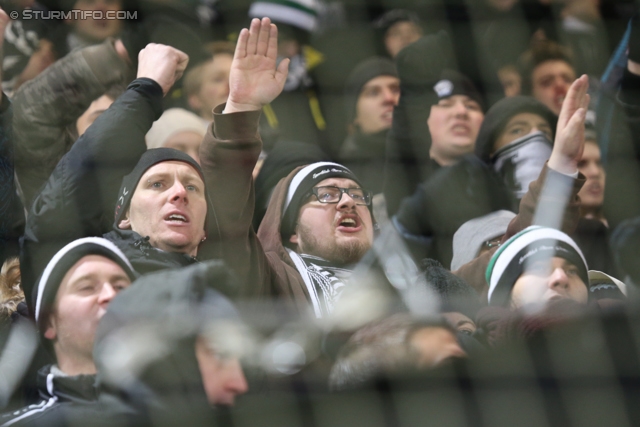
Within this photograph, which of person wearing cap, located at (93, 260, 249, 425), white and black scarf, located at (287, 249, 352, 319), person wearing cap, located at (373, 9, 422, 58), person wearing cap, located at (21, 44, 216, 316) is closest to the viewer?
person wearing cap, located at (93, 260, 249, 425)

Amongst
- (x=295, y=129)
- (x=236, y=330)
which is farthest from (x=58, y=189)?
(x=295, y=129)

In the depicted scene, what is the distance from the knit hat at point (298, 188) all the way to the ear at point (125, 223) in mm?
297

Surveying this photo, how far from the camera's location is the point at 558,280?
4.42 ft

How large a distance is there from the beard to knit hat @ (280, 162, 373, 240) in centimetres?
3

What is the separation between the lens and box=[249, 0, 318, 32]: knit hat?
6.05 ft

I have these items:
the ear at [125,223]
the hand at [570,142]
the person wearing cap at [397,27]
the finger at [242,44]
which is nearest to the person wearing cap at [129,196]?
the ear at [125,223]

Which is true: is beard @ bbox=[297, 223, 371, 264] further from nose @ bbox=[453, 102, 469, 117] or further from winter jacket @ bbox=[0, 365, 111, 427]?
winter jacket @ bbox=[0, 365, 111, 427]

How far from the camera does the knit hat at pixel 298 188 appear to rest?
5.23ft

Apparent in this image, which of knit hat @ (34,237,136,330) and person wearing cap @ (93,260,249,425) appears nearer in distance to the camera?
person wearing cap @ (93,260,249,425)

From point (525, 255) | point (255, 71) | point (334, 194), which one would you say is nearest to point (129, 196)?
point (255, 71)

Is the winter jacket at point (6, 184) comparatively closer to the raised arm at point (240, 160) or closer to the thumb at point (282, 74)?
the raised arm at point (240, 160)

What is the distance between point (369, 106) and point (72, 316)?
841mm

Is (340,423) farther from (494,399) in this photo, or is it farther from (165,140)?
(165,140)

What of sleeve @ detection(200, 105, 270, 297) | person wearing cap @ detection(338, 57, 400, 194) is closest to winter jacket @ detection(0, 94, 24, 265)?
sleeve @ detection(200, 105, 270, 297)
